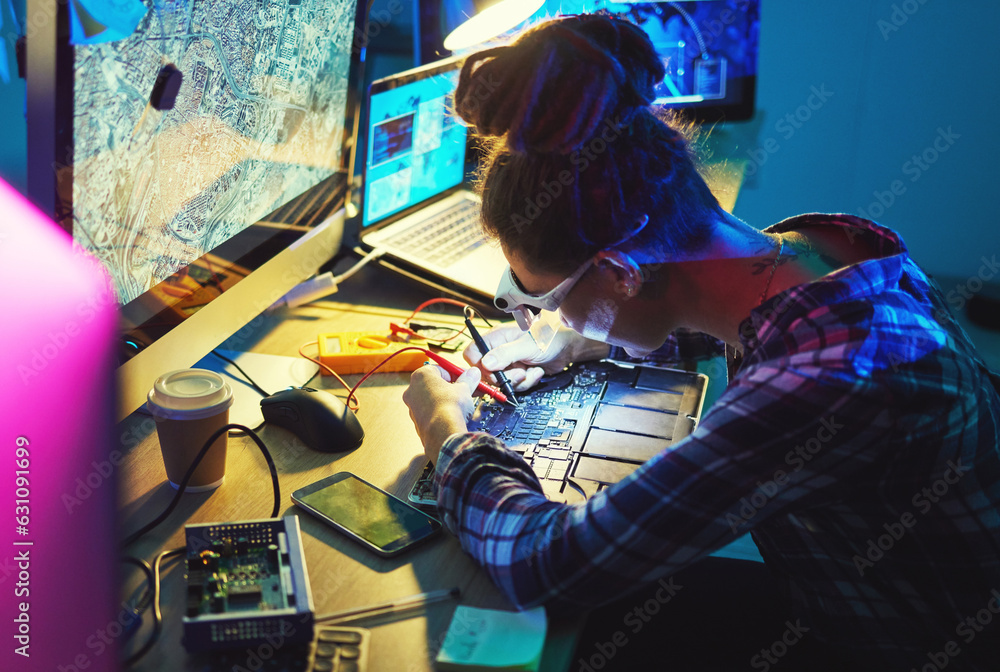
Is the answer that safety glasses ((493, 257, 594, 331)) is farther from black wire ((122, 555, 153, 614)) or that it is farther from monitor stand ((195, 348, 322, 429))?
black wire ((122, 555, 153, 614))

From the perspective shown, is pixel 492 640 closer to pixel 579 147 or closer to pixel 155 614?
pixel 155 614

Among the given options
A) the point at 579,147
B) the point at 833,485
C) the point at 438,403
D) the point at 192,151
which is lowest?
the point at 438,403

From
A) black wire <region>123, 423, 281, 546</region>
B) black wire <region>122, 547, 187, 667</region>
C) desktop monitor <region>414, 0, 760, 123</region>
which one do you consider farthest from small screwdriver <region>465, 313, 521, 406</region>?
desktop monitor <region>414, 0, 760, 123</region>

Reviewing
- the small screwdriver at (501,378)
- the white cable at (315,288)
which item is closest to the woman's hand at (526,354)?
the small screwdriver at (501,378)

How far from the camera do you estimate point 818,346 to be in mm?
666

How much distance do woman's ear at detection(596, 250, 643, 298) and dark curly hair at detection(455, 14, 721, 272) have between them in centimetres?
1

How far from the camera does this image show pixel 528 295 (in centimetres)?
90

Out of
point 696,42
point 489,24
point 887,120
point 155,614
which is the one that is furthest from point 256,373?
point 887,120

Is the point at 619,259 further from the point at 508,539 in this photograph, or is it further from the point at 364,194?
the point at 364,194

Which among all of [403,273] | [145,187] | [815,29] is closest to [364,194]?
[403,273]

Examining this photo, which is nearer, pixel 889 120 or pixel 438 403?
pixel 438 403

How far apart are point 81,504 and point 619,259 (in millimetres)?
603

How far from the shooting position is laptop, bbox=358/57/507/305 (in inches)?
52.4

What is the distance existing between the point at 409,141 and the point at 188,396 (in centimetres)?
76
